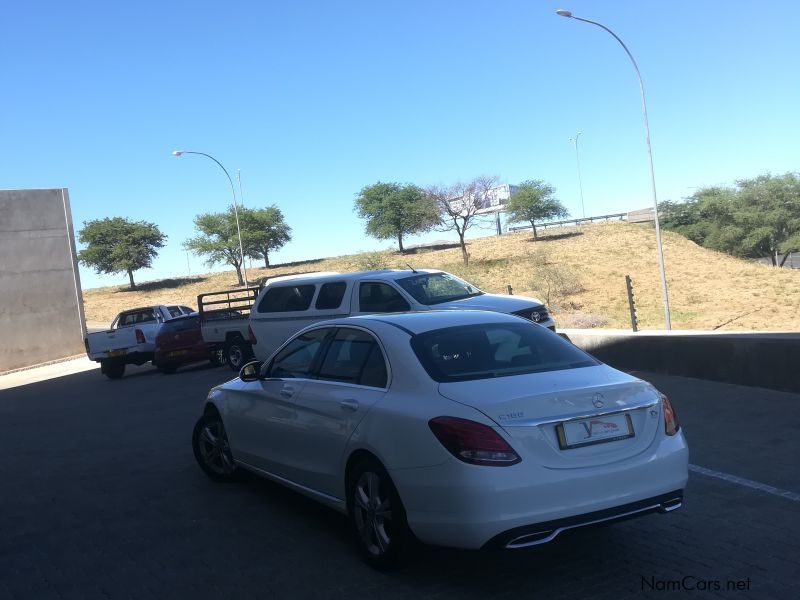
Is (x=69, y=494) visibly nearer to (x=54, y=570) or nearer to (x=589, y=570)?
(x=54, y=570)

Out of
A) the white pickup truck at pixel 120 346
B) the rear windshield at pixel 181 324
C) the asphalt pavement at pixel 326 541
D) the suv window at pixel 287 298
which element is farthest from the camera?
the white pickup truck at pixel 120 346

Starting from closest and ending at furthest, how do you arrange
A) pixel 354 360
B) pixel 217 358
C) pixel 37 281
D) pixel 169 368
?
pixel 354 360
pixel 217 358
pixel 169 368
pixel 37 281

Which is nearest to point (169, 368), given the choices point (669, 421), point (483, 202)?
point (669, 421)

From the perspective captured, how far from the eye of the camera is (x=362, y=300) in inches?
549

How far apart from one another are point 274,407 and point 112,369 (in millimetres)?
17585

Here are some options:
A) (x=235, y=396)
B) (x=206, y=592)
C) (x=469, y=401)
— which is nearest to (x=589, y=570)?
(x=469, y=401)

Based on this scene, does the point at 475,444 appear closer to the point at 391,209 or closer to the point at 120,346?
the point at 120,346

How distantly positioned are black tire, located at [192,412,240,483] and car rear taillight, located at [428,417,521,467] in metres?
3.31

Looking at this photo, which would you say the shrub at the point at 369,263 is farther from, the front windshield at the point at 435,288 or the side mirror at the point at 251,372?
the side mirror at the point at 251,372

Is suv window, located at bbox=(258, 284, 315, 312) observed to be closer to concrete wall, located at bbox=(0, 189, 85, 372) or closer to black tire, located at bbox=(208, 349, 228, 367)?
black tire, located at bbox=(208, 349, 228, 367)

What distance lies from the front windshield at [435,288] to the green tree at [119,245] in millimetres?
56415

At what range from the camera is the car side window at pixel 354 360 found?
5117 millimetres

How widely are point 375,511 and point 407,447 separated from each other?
1.91ft

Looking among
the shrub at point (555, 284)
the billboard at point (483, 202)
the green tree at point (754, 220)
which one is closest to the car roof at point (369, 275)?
the shrub at point (555, 284)
